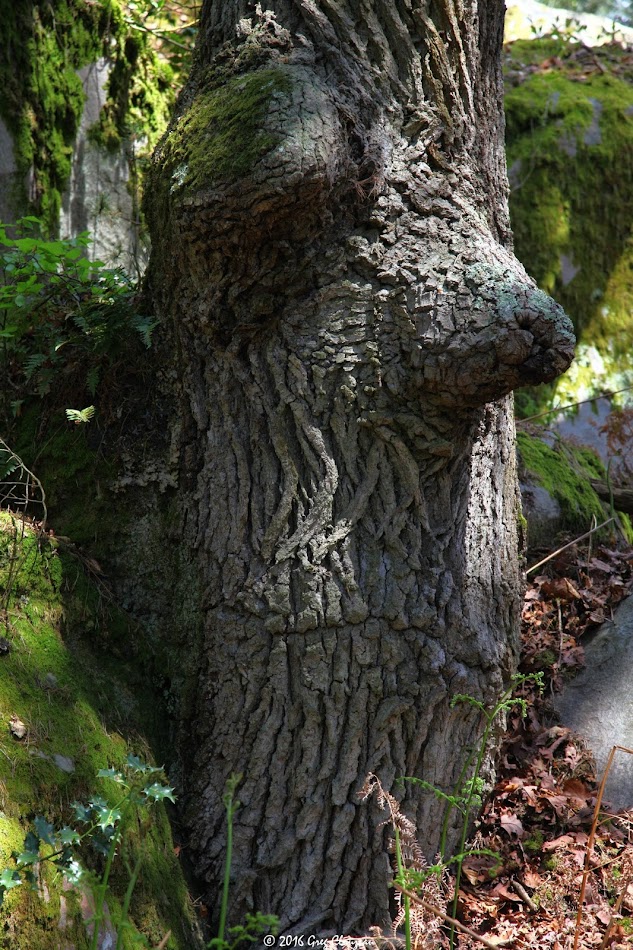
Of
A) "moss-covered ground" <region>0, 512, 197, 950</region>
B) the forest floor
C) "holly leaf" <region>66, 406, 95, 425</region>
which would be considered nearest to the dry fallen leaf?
"moss-covered ground" <region>0, 512, 197, 950</region>

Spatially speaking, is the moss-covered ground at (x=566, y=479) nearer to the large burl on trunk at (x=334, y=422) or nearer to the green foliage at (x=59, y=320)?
the large burl on trunk at (x=334, y=422)

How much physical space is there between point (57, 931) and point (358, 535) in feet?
5.41

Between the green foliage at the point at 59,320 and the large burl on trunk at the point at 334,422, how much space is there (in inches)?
17.6

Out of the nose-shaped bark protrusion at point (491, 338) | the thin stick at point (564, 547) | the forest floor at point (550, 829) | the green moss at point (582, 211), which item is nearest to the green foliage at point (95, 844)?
the forest floor at point (550, 829)

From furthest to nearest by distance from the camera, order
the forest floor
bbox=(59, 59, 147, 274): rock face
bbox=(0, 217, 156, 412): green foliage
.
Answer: bbox=(59, 59, 147, 274): rock face, bbox=(0, 217, 156, 412): green foliage, the forest floor

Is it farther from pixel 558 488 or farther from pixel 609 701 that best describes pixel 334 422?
pixel 558 488

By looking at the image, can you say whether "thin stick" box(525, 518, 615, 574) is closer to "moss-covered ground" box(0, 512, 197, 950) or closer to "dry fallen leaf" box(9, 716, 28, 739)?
"moss-covered ground" box(0, 512, 197, 950)

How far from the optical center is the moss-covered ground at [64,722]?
7.61 feet

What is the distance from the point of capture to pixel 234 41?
322 cm

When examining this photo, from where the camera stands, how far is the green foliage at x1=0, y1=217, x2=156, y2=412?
3564 mm

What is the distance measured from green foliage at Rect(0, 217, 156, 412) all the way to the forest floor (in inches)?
103

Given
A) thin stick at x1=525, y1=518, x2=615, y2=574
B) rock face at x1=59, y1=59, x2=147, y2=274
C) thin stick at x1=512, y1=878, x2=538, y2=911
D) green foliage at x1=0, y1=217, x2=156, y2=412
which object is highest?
rock face at x1=59, y1=59, x2=147, y2=274

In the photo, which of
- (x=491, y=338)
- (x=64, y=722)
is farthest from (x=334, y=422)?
(x=64, y=722)

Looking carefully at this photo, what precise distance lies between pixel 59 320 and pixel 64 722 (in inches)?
79.8
